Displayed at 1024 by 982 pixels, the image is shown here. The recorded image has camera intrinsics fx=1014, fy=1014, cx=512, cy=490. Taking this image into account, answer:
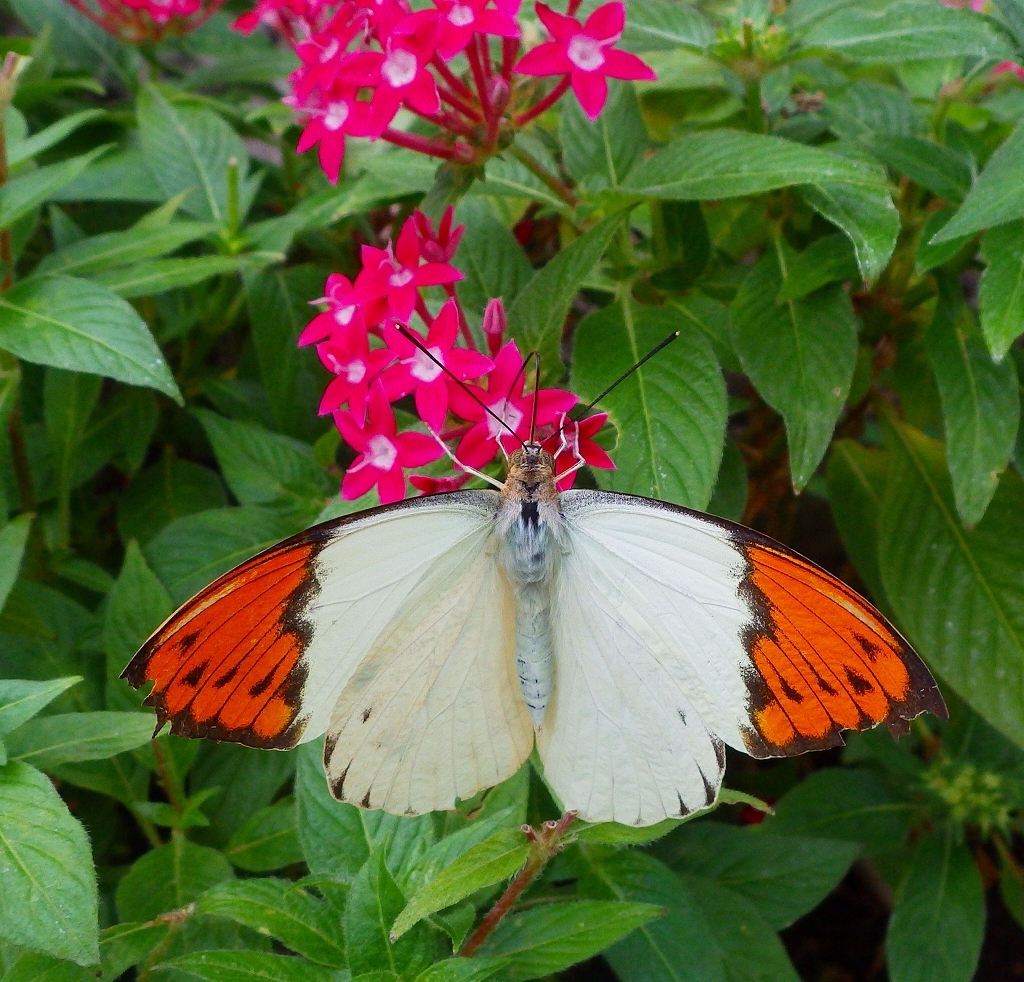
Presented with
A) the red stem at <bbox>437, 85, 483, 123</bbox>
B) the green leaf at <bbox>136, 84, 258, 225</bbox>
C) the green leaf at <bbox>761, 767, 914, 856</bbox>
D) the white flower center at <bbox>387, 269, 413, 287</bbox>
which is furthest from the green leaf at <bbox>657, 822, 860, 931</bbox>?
the green leaf at <bbox>136, 84, 258, 225</bbox>

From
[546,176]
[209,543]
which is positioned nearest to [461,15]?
[546,176]

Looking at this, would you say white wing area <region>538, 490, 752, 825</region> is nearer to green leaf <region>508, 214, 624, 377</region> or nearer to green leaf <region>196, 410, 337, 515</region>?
green leaf <region>508, 214, 624, 377</region>

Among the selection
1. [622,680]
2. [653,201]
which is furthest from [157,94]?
[622,680]

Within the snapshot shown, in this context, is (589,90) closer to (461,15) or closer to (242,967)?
(461,15)

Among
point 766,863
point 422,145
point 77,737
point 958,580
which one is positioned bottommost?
point 766,863

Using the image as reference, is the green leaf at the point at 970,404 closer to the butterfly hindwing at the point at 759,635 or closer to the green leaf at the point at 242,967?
the butterfly hindwing at the point at 759,635

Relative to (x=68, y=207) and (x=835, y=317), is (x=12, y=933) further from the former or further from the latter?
(x=68, y=207)
